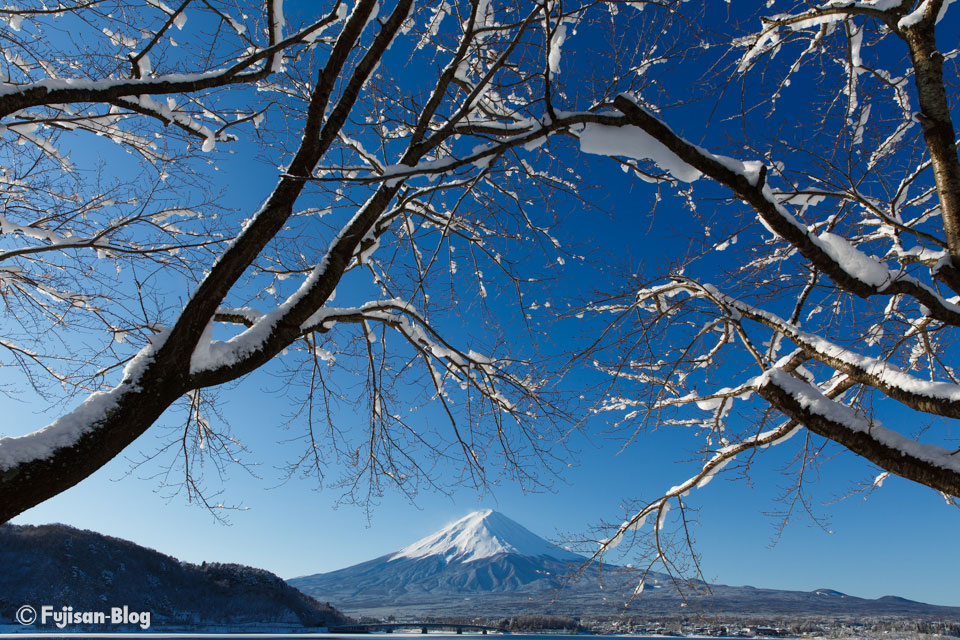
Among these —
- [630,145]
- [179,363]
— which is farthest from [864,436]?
[179,363]

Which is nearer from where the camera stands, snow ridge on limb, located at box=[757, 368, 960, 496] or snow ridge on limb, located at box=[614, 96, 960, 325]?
snow ridge on limb, located at box=[614, 96, 960, 325]

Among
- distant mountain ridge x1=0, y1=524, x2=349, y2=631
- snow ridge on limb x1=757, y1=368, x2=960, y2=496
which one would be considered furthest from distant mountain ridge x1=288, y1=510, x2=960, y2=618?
snow ridge on limb x1=757, y1=368, x2=960, y2=496

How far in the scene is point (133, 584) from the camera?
5069cm

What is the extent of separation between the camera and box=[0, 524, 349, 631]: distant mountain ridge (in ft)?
147

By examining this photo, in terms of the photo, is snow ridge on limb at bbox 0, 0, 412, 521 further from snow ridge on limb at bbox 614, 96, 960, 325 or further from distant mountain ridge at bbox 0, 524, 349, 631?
distant mountain ridge at bbox 0, 524, 349, 631

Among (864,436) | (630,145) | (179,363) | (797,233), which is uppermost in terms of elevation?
(630,145)

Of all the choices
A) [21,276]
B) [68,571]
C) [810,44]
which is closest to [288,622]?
[68,571]

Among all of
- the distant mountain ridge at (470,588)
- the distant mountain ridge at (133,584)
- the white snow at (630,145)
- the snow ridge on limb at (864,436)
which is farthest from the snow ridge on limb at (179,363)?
the distant mountain ridge at (470,588)

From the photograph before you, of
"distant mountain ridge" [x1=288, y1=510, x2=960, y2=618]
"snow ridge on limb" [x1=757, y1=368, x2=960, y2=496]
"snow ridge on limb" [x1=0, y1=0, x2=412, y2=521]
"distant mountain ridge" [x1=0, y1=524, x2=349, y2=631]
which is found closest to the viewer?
"snow ridge on limb" [x1=0, y1=0, x2=412, y2=521]

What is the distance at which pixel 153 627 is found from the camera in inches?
2090

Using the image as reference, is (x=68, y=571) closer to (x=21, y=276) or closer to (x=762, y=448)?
(x=21, y=276)

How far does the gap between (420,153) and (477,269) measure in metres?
2.26

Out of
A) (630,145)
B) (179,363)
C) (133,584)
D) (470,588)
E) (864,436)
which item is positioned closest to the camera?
(179,363)

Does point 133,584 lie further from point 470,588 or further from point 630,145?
point 470,588
